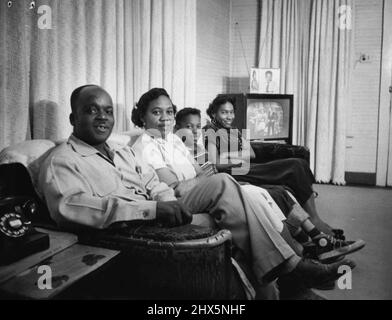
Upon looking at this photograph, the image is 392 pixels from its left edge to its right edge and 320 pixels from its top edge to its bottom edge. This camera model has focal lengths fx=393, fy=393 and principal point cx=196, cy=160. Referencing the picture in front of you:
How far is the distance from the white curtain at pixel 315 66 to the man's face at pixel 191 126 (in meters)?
2.38

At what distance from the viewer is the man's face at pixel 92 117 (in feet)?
5.19

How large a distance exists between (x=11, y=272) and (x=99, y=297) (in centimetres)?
31

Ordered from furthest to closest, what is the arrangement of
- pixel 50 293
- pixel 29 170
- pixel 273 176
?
1. pixel 273 176
2. pixel 29 170
3. pixel 50 293

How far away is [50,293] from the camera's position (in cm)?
94

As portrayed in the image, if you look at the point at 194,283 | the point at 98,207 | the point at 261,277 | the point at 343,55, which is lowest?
the point at 261,277

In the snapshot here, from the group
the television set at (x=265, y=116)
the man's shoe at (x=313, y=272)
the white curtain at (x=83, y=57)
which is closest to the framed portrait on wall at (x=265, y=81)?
the television set at (x=265, y=116)

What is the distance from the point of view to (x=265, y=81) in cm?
433

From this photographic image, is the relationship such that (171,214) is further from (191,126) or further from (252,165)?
(252,165)

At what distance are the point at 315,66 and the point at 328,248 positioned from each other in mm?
3118

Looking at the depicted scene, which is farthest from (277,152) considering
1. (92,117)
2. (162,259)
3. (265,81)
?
(162,259)

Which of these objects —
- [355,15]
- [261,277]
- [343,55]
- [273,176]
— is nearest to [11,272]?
[261,277]

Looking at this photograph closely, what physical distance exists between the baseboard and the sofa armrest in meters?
1.94

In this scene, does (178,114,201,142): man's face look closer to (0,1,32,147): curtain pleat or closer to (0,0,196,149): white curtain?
(0,0,196,149): white curtain
